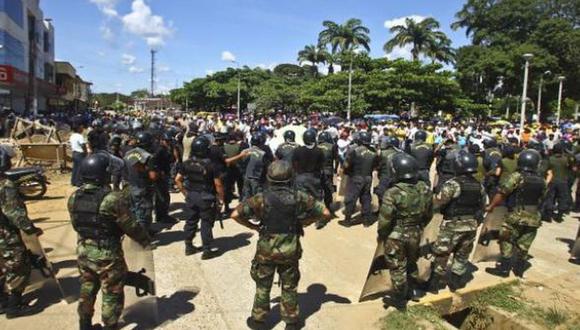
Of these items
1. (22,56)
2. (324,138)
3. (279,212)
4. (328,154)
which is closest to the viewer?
(279,212)

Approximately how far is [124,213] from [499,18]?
171 feet

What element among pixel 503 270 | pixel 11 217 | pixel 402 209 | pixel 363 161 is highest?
pixel 363 161

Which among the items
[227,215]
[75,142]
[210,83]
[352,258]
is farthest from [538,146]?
[210,83]

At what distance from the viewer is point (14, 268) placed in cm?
466

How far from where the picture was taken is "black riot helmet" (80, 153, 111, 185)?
3.94m

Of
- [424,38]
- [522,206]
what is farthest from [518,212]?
[424,38]

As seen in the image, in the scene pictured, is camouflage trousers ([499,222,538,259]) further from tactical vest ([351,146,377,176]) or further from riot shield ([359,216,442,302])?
tactical vest ([351,146,377,176])

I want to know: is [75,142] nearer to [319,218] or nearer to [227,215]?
[227,215]

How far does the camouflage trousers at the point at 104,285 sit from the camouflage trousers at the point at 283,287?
1.24 meters

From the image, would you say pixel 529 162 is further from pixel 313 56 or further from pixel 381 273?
pixel 313 56

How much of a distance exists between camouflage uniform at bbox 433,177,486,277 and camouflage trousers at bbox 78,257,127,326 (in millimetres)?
3554

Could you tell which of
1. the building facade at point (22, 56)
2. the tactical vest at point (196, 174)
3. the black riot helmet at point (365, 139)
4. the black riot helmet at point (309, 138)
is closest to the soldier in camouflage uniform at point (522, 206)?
the black riot helmet at point (365, 139)

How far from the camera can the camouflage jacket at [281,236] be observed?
4.16m

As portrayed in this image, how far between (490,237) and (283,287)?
140 inches
